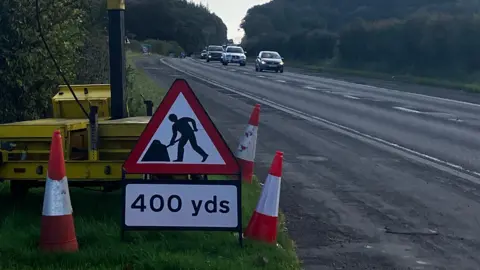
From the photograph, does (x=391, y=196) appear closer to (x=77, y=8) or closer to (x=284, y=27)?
(x=77, y=8)

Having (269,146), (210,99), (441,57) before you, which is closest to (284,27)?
(441,57)

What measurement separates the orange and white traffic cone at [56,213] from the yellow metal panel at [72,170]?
77cm

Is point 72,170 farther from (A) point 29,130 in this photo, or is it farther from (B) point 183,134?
(B) point 183,134

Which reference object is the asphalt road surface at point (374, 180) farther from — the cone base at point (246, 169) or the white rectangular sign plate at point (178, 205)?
the white rectangular sign plate at point (178, 205)

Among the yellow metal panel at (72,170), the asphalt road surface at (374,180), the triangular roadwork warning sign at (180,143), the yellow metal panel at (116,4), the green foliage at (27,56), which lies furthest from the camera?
the green foliage at (27,56)

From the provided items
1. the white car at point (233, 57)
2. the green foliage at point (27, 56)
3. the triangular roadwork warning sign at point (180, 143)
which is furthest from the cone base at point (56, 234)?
the white car at point (233, 57)

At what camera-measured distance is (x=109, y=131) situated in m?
7.32

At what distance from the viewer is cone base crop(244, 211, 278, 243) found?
6.80 meters

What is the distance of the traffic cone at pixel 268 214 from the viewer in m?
6.80

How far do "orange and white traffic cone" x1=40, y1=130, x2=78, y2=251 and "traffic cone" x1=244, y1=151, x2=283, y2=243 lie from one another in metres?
1.48

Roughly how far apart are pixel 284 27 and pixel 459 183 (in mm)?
100986

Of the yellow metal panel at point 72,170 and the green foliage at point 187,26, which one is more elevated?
the yellow metal panel at point 72,170

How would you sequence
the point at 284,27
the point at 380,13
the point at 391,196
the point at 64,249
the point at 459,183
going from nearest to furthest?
the point at 64,249, the point at 391,196, the point at 459,183, the point at 380,13, the point at 284,27

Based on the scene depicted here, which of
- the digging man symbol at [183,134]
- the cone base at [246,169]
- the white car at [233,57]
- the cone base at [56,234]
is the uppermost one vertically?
the digging man symbol at [183,134]
